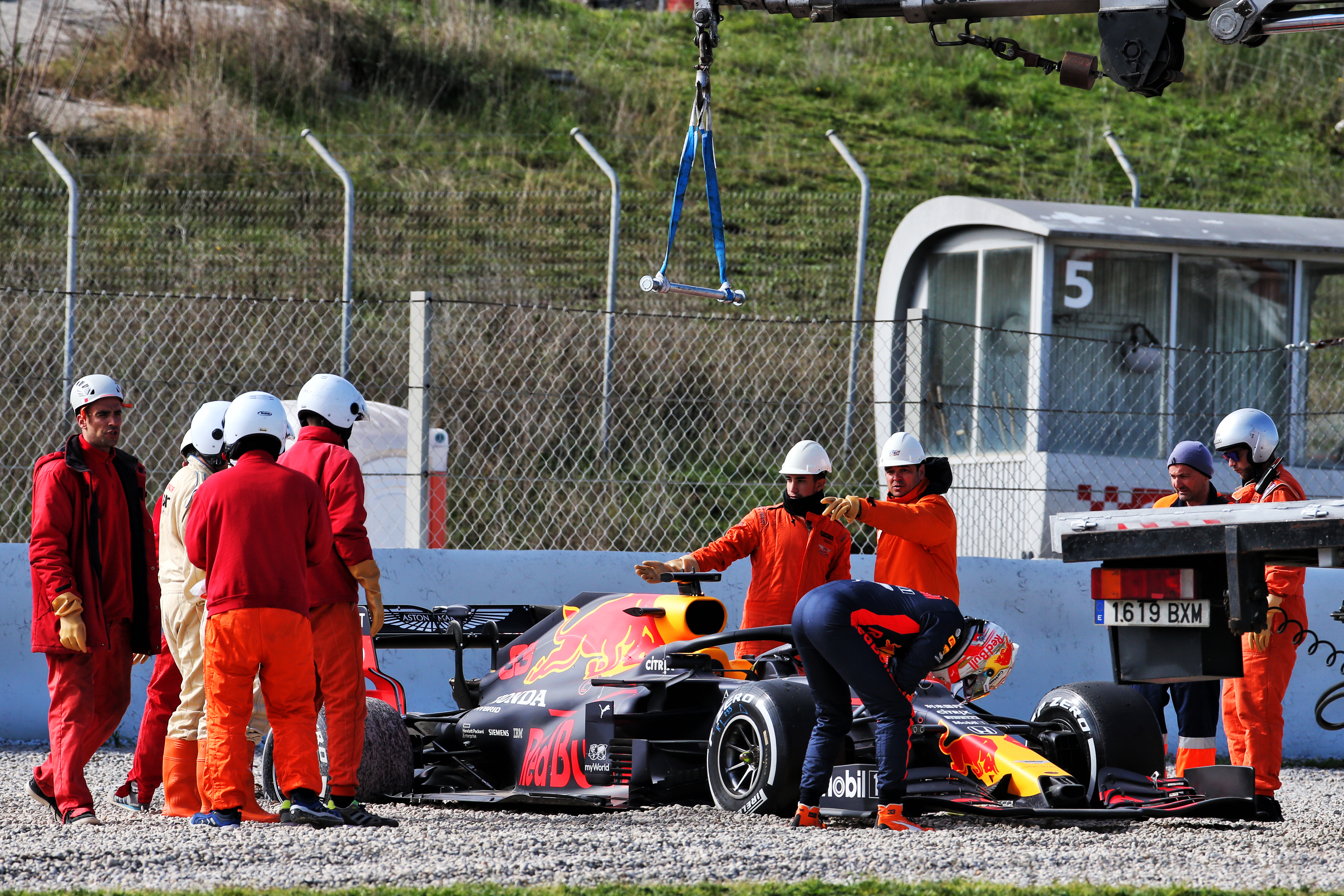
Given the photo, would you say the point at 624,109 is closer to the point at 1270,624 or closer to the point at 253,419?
the point at 1270,624

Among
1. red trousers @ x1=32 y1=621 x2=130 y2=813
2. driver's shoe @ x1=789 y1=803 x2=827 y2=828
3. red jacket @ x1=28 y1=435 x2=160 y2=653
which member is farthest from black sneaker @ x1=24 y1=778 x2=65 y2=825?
driver's shoe @ x1=789 y1=803 x2=827 y2=828

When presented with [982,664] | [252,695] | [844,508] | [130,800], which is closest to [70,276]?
[130,800]

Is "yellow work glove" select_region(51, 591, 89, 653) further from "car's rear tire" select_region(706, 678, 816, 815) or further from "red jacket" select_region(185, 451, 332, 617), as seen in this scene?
"car's rear tire" select_region(706, 678, 816, 815)

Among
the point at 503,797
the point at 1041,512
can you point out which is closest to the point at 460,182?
the point at 1041,512

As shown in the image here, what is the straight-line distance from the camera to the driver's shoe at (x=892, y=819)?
609 centimetres

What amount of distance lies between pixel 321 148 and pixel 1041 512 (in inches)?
230

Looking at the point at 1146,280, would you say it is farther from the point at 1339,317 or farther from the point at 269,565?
the point at 269,565

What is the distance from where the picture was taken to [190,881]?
4.82 metres

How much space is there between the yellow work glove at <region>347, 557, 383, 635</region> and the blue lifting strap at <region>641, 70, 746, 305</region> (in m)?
1.68

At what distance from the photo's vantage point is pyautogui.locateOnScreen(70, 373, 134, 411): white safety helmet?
6.85 metres

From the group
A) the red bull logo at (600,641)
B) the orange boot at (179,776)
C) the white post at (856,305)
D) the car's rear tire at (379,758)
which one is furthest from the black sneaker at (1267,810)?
the orange boot at (179,776)

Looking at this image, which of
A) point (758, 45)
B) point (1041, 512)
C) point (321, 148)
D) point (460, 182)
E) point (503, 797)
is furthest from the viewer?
point (758, 45)

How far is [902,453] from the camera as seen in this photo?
7867 mm

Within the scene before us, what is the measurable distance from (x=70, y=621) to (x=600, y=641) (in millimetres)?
2321
